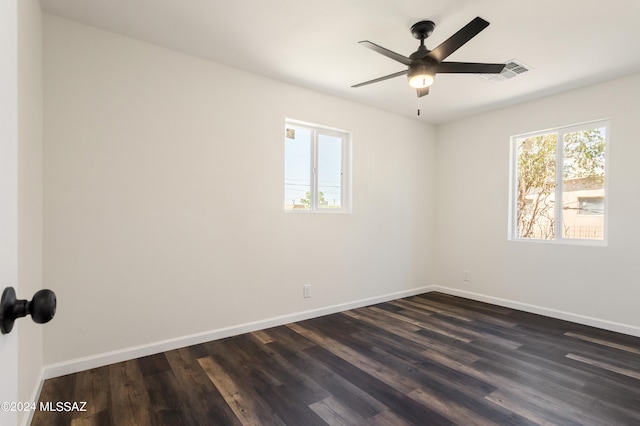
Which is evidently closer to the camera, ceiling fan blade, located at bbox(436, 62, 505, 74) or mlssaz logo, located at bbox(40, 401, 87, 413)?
mlssaz logo, located at bbox(40, 401, 87, 413)

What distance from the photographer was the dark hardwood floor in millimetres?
1851

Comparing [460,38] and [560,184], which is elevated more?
[460,38]

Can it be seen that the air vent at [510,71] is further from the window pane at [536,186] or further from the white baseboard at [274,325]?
the white baseboard at [274,325]

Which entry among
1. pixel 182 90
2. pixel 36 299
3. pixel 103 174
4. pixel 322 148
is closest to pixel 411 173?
pixel 322 148

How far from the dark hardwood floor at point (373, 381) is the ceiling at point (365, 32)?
8.60ft

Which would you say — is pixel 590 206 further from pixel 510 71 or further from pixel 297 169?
pixel 297 169

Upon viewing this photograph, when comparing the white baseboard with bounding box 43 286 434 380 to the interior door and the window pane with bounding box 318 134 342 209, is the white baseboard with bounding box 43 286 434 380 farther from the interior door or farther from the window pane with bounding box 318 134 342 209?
the interior door

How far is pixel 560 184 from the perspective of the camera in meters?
3.77

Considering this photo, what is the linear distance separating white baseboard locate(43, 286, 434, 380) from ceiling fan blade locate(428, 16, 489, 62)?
110 inches

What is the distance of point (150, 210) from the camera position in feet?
8.63

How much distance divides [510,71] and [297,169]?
2.38 m

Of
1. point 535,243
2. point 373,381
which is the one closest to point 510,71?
point 535,243

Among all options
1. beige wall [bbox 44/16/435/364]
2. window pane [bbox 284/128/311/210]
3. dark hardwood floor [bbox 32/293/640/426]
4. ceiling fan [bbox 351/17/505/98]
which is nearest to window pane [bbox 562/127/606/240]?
dark hardwood floor [bbox 32/293/640/426]

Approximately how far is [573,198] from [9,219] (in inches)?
185
